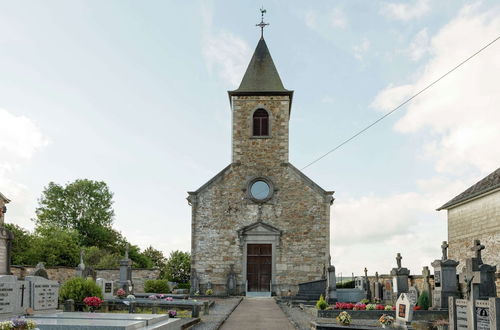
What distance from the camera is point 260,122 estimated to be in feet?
103

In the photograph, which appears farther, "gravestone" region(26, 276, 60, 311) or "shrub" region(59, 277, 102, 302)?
"shrub" region(59, 277, 102, 302)

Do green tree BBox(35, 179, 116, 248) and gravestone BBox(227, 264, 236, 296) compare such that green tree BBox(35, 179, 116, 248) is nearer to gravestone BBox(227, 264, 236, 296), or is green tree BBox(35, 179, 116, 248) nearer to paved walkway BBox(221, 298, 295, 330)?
gravestone BBox(227, 264, 236, 296)

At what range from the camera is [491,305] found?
987 centimetres

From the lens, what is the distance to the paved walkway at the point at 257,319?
14.7 m

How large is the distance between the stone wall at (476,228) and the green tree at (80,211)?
32.9 meters

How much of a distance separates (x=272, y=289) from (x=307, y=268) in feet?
6.98

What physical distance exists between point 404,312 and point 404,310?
5 cm

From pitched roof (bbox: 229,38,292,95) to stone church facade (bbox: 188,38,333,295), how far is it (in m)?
0.68

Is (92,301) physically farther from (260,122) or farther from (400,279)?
(260,122)

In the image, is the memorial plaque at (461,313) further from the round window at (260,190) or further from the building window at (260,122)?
the building window at (260,122)

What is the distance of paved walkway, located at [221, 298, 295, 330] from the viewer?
14.7 meters

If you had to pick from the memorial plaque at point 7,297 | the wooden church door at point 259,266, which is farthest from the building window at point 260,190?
the memorial plaque at point 7,297

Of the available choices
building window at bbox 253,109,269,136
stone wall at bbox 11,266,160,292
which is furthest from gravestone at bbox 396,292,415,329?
stone wall at bbox 11,266,160,292

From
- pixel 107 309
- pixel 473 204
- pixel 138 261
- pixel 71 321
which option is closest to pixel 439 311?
pixel 107 309
